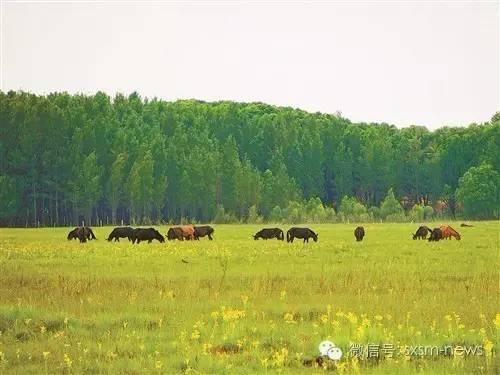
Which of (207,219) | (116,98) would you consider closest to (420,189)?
(207,219)

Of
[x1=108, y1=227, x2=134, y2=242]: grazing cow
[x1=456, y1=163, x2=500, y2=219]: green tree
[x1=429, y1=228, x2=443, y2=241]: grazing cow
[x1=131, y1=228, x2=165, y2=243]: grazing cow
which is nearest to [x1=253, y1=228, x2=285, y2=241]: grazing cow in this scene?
[x1=131, y1=228, x2=165, y2=243]: grazing cow

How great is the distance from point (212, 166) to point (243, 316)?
93.3m

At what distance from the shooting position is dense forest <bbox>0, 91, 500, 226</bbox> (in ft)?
312

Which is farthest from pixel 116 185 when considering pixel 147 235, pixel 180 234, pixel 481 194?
pixel 147 235

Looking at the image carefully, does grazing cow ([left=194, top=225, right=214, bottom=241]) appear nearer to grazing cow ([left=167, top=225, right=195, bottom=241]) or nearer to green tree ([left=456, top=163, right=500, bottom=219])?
grazing cow ([left=167, top=225, right=195, bottom=241])

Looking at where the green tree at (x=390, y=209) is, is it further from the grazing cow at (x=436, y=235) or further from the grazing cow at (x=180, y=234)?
the grazing cow at (x=436, y=235)

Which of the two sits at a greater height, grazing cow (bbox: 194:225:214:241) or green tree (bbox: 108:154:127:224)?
green tree (bbox: 108:154:127:224)

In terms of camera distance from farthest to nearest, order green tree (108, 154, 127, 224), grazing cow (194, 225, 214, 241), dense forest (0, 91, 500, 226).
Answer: green tree (108, 154, 127, 224), dense forest (0, 91, 500, 226), grazing cow (194, 225, 214, 241)

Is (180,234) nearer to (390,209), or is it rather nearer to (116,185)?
(116,185)

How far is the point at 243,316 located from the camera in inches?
541

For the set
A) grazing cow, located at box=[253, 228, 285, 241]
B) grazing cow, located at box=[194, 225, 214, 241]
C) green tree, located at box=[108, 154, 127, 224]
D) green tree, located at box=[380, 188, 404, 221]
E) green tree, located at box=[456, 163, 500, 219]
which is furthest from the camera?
green tree, located at box=[456, 163, 500, 219]

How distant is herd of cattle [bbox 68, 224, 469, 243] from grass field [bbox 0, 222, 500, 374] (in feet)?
52.2

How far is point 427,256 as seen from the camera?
27484 millimetres

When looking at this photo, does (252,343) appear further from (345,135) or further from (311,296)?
(345,135)
